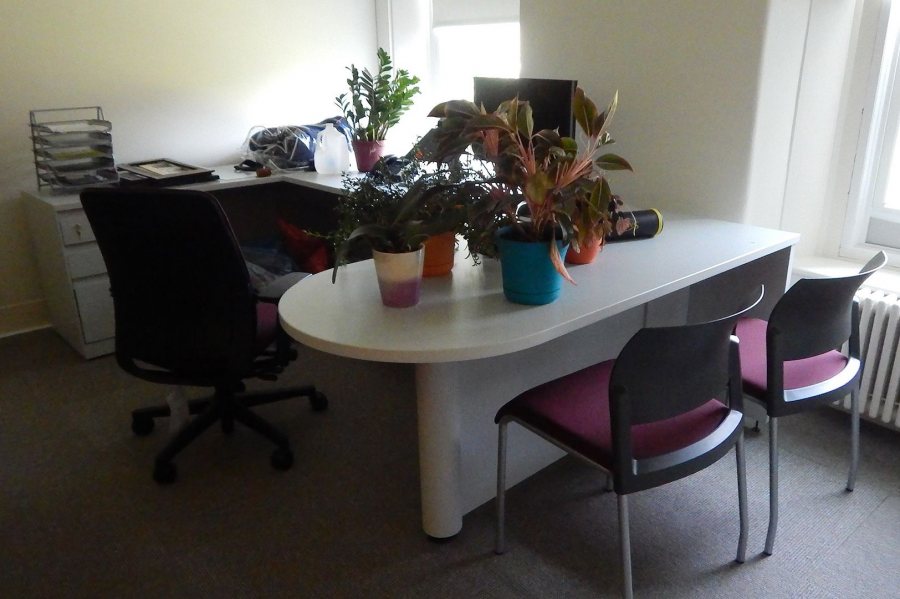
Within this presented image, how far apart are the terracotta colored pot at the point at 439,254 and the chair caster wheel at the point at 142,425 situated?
145 centimetres

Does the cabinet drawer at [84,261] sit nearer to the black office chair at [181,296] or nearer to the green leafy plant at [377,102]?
the black office chair at [181,296]

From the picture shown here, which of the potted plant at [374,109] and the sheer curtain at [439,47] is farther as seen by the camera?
the sheer curtain at [439,47]

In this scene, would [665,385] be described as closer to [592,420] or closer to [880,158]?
[592,420]

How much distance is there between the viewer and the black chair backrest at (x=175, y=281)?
6.72 ft

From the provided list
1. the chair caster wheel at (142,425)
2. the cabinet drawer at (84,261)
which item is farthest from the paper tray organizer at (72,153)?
the chair caster wheel at (142,425)

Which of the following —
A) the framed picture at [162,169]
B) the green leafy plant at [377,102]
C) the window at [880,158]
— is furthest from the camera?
the green leafy plant at [377,102]

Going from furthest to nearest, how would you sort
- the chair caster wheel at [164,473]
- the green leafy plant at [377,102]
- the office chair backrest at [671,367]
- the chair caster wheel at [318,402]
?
the green leafy plant at [377,102]
the chair caster wheel at [318,402]
the chair caster wheel at [164,473]
the office chair backrest at [671,367]

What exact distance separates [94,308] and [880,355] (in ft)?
11.1

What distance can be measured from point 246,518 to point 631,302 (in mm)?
1383

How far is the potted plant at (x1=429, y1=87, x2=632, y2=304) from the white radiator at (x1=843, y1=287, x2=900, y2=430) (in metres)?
1.39

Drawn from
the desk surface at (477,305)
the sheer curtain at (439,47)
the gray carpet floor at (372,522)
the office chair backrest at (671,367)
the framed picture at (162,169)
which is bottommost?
the gray carpet floor at (372,522)

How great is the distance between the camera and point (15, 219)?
3.63 meters

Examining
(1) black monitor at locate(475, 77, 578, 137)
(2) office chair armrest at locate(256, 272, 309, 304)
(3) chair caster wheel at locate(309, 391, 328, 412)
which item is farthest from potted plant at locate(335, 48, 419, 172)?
(3) chair caster wheel at locate(309, 391, 328, 412)

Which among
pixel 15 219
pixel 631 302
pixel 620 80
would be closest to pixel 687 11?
pixel 620 80
